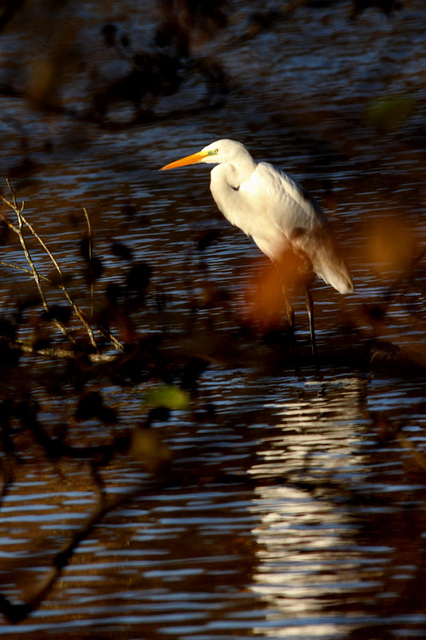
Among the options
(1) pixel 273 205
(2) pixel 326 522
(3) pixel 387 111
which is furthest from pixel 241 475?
(1) pixel 273 205

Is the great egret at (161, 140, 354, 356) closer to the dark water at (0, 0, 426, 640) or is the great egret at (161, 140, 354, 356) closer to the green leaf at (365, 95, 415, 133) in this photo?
the dark water at (0, 0, 426, 640)

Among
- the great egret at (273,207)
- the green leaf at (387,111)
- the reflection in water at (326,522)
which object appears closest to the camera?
the green leaf at (387,111)

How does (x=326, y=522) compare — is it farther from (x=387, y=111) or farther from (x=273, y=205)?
(x=273, y=205)

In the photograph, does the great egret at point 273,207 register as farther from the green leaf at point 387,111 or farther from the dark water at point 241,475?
the green leaf at point 387,111

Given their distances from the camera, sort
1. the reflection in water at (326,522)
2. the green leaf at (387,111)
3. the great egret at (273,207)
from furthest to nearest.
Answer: the great egret at (273,207) < the reflection in water at (326,522) < the green leaf at (387,111)

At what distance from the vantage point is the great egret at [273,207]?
7.52 m

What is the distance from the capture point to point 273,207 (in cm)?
754

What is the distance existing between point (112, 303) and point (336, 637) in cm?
170

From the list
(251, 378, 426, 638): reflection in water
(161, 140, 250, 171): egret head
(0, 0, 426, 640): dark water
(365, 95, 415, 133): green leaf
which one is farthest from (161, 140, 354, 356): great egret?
(365, 95, 415, 133): green leaf

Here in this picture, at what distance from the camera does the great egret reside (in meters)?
7.52

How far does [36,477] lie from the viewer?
5.25 metres

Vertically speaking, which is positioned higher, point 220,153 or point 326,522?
point 220,153

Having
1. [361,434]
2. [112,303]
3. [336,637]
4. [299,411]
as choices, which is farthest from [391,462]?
[336,637]

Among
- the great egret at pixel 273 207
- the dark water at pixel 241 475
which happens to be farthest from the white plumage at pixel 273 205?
the dark water at pixel 241 475
